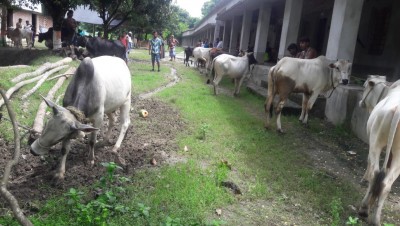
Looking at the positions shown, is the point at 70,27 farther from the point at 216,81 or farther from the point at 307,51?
the point at 307,51

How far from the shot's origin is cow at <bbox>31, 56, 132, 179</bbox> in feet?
12.5

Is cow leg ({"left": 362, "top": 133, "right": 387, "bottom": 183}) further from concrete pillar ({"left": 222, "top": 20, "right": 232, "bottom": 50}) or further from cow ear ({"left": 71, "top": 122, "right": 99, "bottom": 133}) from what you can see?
concrete pillar ({"left": 222, "top": 20, "right": 232, "bottom": 50})

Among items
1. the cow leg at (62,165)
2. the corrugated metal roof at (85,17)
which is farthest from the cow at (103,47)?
the corrugated metal roof at (85,17)

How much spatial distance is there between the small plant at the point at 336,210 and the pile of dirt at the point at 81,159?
2390mm

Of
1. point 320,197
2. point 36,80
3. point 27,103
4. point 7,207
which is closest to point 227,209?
point 320,197

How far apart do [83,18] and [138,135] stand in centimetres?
2305

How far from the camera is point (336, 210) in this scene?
408 cm

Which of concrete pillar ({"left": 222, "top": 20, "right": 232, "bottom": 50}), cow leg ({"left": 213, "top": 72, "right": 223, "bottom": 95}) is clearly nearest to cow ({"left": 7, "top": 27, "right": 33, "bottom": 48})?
concrete pillar ({"left": 222, "top": 20, "right": 232, "bottom": 50})

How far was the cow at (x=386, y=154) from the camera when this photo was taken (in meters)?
3.80

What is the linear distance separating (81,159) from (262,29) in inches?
468

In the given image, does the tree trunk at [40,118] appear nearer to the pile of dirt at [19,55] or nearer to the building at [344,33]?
the pile of dirt at [19,55]

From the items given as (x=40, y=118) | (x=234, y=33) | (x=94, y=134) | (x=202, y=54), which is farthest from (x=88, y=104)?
(x=234, y=33)

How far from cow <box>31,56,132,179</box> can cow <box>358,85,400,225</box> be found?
3.14 meters

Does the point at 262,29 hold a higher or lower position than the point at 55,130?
higher
